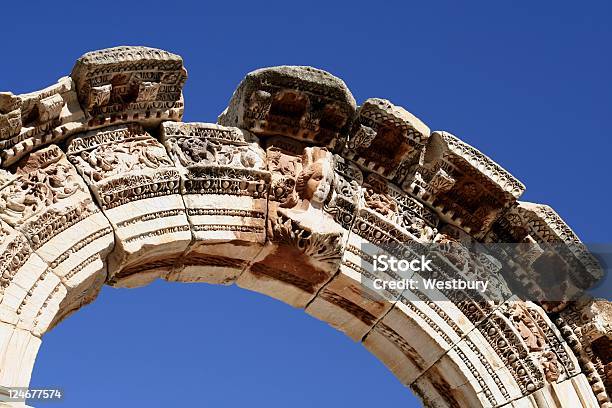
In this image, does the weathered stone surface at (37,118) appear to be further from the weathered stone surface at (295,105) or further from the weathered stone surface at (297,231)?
the weathered stone surface at (297,231)

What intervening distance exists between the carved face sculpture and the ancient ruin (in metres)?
0.01

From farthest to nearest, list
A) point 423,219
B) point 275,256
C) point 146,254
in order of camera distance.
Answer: point 423,219 → point 275,256 → point 146,254

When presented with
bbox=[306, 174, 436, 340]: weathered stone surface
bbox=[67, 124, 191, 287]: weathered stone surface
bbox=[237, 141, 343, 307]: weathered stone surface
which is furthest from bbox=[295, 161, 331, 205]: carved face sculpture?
bbox=[67, 124, 191, 287]: weathered stone surface

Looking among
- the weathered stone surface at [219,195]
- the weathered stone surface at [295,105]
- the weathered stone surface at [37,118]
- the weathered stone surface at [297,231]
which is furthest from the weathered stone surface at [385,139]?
the weathered stone surface at [37,118]

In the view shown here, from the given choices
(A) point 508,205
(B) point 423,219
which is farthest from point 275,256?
(A) point 508,205

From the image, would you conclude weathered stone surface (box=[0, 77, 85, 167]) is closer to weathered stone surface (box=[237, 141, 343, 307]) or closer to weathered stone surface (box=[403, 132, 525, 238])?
weathered stone surface (box=[237, 141, 343, 307])

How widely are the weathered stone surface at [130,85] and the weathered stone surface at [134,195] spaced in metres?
0.14

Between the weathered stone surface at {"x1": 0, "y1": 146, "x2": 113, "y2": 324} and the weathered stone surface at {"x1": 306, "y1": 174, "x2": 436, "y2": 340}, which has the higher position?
the weathered stone surface at {"x1": 306, "y1": 174, "x2": 436, "y2": 340}

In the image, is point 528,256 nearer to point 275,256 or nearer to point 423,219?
point 423,219

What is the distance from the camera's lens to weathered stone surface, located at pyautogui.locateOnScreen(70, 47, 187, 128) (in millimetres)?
8766

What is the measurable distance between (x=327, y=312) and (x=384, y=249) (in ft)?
2.28

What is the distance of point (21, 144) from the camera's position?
27.8 feet

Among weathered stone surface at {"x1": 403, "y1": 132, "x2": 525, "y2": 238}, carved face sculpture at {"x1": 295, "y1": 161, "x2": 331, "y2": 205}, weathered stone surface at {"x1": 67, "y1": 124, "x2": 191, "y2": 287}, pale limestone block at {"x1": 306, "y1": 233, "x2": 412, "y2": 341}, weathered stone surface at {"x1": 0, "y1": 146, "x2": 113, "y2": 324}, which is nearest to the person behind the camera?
weathered stone surface at {"x1": 0, "y1": 146, "x2": 113, "y2": 324}

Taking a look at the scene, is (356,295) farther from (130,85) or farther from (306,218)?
(130,85)
